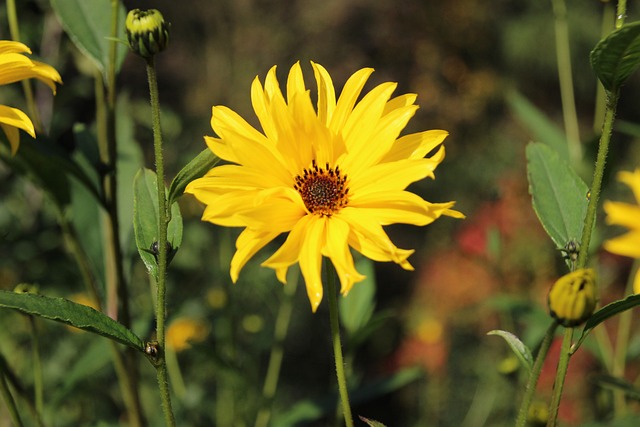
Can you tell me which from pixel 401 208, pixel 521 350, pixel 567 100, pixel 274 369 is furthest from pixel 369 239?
pixel 567 100

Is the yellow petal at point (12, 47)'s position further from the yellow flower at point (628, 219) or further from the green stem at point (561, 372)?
the yellow flower at point (628, 219)

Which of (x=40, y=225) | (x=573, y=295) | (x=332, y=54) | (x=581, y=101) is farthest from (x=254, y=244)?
(x=581, y=101)

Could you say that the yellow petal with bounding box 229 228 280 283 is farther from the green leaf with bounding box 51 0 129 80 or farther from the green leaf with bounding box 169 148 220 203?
the green leaf with bounding box 51 0 129 80

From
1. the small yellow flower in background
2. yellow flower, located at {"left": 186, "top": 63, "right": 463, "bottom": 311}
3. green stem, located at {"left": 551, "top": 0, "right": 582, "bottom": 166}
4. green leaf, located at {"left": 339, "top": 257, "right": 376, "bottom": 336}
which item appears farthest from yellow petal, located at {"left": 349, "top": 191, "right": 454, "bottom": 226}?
the small yellow flower in background

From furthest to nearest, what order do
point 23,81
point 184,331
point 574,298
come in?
point 184,331 → point 23,81 → point 574,298

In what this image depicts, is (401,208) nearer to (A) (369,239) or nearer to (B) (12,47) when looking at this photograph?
(A) (369,239)

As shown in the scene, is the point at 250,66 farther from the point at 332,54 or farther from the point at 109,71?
the point at 109,71

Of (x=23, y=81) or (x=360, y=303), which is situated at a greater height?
(x=23, y=81)
